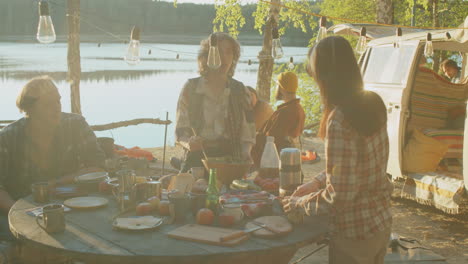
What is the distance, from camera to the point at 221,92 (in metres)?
3.92

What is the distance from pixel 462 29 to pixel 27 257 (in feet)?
16.6

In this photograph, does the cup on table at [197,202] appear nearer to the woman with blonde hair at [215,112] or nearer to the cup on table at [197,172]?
the cup on table at [197,172]

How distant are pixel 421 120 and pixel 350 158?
5.04 meters

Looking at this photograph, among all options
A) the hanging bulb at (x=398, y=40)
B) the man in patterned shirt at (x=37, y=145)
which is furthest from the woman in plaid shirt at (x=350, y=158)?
the hanging bulb at (x=398, y=40)

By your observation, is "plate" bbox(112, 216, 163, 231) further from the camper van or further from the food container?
the camper van

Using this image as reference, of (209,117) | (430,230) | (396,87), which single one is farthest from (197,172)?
(396,87)

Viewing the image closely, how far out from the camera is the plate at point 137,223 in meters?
2.39

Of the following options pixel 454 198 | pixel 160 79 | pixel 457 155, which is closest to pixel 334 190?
pixel 454 198

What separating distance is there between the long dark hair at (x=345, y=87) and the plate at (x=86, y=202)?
4.43 feet

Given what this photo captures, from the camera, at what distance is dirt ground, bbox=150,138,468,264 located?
15.4ft

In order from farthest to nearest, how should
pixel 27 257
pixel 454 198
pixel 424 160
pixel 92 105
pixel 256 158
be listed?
pixel 92 105
pixel 424 160
pixel 454 198
pixel 256 158
pixel 27 257

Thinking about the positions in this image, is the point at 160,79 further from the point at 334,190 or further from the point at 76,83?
the point at 334,190

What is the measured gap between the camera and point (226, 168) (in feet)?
10.2

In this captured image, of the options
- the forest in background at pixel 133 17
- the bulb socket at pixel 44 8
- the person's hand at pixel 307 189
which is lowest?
the person's hand at pixel 307 189
